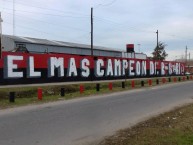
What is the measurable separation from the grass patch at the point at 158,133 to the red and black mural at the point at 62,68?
62.6 feet

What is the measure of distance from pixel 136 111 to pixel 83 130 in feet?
17.7

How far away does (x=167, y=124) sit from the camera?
38.7ft

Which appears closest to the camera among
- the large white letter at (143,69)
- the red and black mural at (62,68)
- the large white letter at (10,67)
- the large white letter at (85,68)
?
the large white letter at (10,67)

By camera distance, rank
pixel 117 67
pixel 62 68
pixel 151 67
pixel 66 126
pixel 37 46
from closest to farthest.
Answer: pixel 66 126, pixel 62 68, pixel 117 67, pixel 151 67, pixel 37 46

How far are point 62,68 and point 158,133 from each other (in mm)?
26833

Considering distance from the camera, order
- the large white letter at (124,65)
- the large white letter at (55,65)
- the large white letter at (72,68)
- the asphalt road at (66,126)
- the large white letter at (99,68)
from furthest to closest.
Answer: the large white letter at (124,65) → the large white letter at (99,68) → the large white letter at (72,68) → the large white letter at (55,65) → the asphalt road at (66,126)

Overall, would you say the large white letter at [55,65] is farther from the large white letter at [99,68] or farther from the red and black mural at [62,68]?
the large white letter at [99,68]

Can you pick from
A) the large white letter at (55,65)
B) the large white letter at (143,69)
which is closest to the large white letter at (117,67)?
the large white letter at (143,69)

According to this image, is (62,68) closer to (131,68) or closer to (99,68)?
(99,68)

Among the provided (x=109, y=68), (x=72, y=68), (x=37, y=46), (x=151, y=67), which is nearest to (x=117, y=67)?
(x=109, y=68)

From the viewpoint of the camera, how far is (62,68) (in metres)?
36.3

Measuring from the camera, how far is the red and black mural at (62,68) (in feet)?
99.1

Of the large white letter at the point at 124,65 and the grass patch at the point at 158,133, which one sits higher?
the large white letter at the point at 124,65

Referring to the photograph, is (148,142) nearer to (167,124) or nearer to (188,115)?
(167,124)
